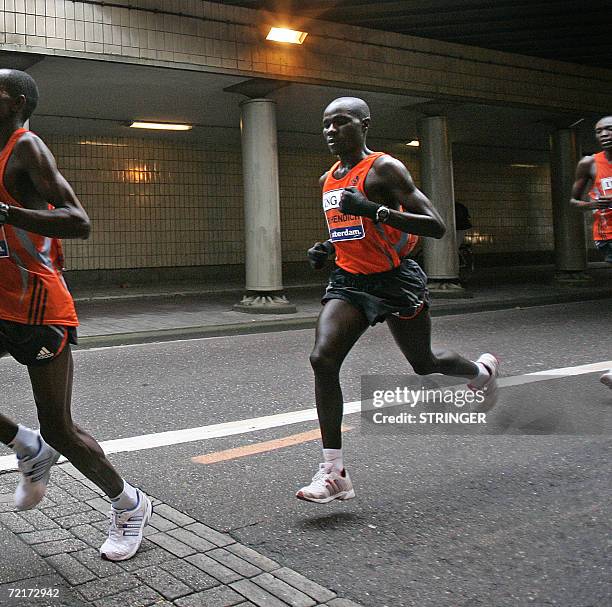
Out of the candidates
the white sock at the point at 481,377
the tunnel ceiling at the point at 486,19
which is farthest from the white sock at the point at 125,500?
the tunnel ceiling at the point at 486,19

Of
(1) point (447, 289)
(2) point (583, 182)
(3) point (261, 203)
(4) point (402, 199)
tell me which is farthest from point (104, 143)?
(4) point (402, 199)

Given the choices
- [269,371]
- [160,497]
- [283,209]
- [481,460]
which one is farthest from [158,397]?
[283,209]

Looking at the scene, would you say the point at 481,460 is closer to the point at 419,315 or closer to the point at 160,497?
the point at 419,315

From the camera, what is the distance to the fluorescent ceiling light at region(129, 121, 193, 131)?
14797 millimetres

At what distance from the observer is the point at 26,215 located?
262cm

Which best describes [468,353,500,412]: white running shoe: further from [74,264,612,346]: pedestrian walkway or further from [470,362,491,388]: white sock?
[74,264,612,346]: pedestrian walkway

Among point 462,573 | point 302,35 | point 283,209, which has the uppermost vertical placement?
point 302,35

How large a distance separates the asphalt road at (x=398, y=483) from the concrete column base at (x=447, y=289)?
622cm

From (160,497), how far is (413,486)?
1278 mm

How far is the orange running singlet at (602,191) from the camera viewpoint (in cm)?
615

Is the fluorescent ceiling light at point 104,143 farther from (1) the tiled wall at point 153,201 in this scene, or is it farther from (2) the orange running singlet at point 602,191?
(2) the orange running singlet at point 602,191

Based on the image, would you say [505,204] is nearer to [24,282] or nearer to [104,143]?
[104,143]

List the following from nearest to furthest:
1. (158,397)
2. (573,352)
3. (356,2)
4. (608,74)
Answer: (158,397), (573,352), (356,2), (608,74)

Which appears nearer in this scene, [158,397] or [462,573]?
[462,573]
